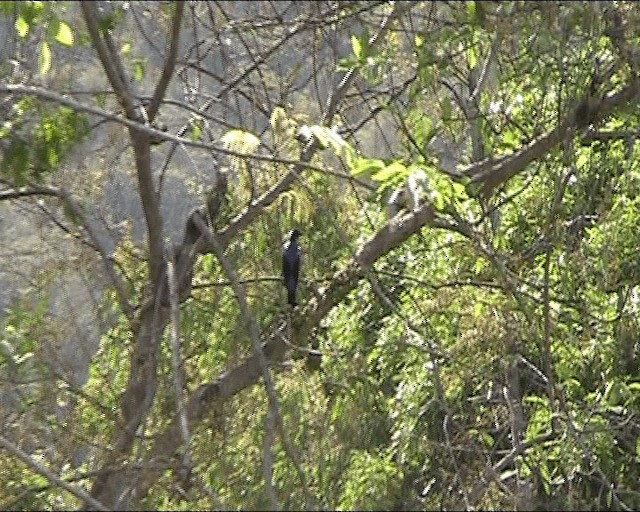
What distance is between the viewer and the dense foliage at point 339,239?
8.30 feet

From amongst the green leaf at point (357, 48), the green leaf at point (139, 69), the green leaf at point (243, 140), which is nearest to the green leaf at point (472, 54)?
the green leaf at point (357, 48)

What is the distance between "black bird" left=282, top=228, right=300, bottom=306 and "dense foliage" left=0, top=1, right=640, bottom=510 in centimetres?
6

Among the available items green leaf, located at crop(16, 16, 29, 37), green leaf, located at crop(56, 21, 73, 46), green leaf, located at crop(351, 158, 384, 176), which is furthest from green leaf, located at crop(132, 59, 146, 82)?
green leaf, located at crop(351, 158, 384, 176)

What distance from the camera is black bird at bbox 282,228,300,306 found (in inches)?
139

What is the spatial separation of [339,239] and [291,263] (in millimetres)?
387

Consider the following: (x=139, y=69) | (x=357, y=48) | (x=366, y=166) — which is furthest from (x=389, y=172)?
(x=139, y=69)

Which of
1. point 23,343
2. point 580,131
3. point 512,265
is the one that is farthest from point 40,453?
point 580,131

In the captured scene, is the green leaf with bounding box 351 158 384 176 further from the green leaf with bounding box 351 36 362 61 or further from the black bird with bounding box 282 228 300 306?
the black bird with bounding box 282 228 300 306

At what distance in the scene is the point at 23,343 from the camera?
10.8 feet

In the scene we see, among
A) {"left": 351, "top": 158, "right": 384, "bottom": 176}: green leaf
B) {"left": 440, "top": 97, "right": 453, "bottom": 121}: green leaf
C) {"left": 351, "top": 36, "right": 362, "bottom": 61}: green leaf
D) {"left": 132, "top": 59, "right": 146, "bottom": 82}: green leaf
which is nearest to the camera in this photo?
{"left": 351, "top": 158, "right": 384, "bottom": 176}: green leaf

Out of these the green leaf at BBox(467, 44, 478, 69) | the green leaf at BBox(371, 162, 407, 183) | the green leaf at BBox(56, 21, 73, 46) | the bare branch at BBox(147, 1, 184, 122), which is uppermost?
the bare branch at BBox(147, 1, 184, 122)

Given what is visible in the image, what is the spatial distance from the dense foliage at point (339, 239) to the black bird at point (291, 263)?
61 millimetres

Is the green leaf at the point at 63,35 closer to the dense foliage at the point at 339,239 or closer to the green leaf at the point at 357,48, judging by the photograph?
the dense foliage at the point at 339,239

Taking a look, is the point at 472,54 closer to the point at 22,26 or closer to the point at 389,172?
the point at 389,172
